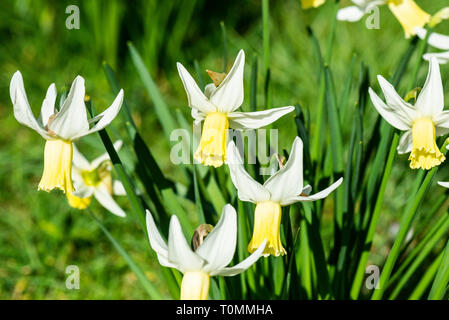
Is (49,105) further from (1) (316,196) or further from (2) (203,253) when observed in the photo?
(1) (316,196)

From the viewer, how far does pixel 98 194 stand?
5.24ft

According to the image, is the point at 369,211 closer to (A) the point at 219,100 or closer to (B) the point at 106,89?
(A) the point at 219,100

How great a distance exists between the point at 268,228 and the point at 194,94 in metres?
0.34

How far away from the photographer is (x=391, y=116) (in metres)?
1.24

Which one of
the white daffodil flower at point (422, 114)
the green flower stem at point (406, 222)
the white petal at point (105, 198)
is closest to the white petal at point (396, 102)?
the white daffodil flower at point (422, 114)

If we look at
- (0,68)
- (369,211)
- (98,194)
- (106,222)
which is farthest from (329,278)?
(0,68)

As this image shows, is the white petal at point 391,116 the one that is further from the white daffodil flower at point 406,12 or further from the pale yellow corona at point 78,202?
the pale yellow corona at point 78,202

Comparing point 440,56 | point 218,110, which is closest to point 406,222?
point 440,56

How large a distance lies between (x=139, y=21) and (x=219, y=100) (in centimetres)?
232

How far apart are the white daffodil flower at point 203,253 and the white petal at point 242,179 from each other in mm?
99

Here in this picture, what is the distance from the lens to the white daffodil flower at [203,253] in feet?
3.42
